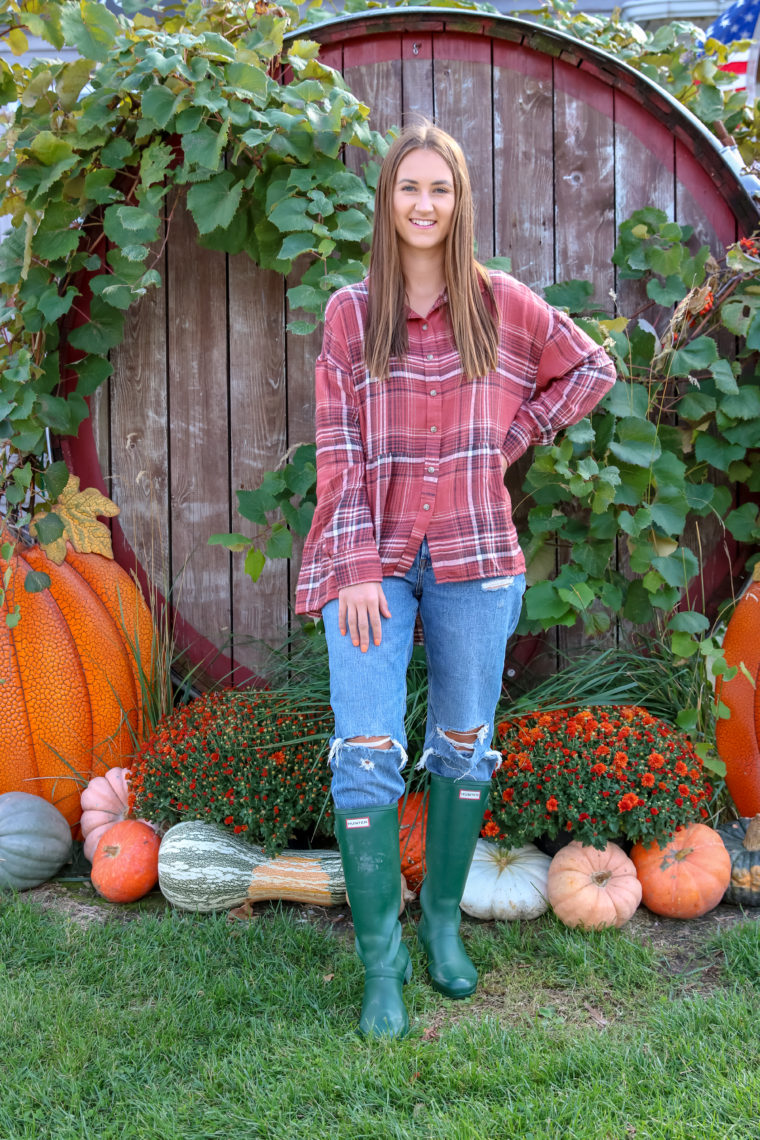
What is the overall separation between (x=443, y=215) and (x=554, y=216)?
104cm

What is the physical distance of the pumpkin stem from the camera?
221 cm

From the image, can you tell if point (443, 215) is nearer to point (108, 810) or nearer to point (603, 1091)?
point (603, 1091)

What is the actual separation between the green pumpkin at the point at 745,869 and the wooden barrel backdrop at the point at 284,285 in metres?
0.70

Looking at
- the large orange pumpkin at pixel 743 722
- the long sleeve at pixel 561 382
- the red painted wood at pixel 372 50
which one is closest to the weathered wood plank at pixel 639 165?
the red painted wood at pixel 372 50

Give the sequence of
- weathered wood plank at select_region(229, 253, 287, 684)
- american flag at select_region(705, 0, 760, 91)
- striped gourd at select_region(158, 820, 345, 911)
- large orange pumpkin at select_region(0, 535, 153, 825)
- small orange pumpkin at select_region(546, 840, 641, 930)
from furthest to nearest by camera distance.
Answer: american flag at select_region(705, 0, 760, 91), weathered wood plank at select_region(229, 253, 287, 684), large orange pumpkin at select_region(0, 535, 153, 825), striped gourd at select_region(158, 820, 345, 911), small orange pumpkin at select_region(546, 840, 641, 930)

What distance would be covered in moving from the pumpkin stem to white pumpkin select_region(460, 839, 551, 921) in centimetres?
48

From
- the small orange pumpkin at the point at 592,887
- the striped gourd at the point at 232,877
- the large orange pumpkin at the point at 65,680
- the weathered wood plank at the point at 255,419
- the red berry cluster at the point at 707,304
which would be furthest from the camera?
the weathered wood plank at the point at 255,419

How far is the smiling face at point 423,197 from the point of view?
1.71m

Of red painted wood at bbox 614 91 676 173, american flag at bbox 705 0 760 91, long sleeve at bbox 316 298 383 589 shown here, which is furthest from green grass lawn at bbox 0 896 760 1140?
american flag at bbox 705 0 760 91

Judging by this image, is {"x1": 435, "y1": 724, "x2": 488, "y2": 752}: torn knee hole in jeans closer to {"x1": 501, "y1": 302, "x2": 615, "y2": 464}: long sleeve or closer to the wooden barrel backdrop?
{"x1": 501, "y1": 302, "x2": 615, "y2": 464}: long sleeve

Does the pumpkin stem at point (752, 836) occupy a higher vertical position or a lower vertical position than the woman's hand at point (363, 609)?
lower

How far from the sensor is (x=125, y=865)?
226 centimetres

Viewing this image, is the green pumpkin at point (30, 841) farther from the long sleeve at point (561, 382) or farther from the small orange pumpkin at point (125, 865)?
the long sleeve at point (561, 382)

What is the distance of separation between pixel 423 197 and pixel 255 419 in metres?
1.12
